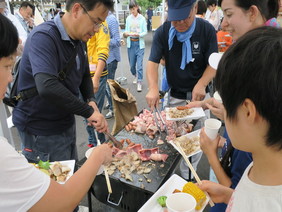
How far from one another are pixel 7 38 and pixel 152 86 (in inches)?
74.1

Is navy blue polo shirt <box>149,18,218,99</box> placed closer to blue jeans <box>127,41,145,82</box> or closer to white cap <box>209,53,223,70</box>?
white cap <box>209,53,223,70</box>

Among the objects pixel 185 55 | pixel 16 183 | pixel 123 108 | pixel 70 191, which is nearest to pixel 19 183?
pixel 16 183

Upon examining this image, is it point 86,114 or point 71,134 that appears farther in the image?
point 71,134

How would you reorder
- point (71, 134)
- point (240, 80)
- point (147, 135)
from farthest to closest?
1. point (147, 135)
2. point (71, 134)
3. point (240, 80)

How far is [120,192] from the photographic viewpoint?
5.80 ft

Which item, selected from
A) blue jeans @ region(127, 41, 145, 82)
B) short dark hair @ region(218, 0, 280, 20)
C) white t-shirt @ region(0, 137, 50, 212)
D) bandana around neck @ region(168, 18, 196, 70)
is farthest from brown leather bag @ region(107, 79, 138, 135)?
blue jeans @ region(127, 41, 145, 82)

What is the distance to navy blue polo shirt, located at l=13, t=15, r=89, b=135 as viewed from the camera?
1.65 metres

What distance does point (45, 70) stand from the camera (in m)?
1.61

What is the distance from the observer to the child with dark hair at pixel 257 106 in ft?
2.22

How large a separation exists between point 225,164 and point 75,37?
5.08ft

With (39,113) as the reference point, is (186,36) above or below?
above

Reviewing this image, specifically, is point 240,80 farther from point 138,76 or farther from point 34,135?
point 138,76

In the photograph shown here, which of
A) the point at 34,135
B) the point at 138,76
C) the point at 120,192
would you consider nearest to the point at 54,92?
the point at 34,135

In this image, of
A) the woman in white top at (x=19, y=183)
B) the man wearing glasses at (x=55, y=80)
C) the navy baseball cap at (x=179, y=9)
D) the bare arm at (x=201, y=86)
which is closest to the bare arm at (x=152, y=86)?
the bare arm at (x=201, y=86)
